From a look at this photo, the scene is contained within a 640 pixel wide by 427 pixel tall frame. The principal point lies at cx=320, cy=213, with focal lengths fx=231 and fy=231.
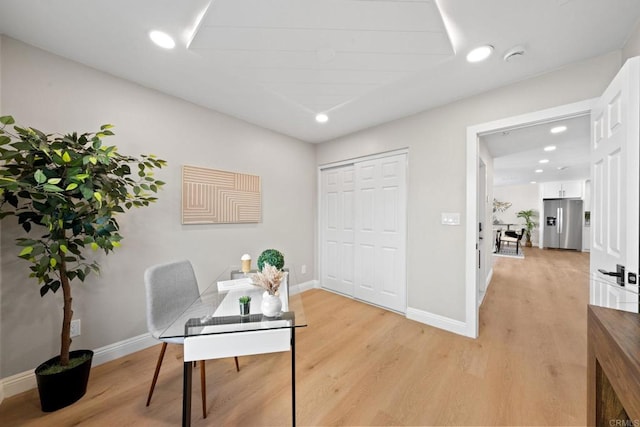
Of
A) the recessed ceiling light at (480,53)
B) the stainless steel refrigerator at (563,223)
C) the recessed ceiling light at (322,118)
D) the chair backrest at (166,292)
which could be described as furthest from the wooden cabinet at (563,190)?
the chair backrest at (166,292)

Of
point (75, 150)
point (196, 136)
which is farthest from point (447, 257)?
point (75, 150)

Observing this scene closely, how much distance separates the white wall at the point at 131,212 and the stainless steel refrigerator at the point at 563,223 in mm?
10145

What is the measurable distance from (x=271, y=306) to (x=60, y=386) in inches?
61.0

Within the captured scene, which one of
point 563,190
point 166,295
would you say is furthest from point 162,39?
point 563,190

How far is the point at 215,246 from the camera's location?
270 centimetres

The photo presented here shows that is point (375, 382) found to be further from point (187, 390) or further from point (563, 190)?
point (563, 190)

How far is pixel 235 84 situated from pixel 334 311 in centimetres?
281

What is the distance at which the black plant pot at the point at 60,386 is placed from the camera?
1.45 m

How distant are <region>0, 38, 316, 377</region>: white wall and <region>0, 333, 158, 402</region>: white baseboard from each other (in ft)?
0.15

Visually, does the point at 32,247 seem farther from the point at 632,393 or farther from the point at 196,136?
the point at 632,393

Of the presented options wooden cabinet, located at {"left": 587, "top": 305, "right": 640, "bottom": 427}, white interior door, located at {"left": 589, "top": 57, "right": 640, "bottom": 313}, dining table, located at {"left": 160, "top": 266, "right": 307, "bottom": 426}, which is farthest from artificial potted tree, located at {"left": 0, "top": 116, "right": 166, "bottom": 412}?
white interior door, located at {"left": 589, "top": 57, "right": 640, "bottom": 313}

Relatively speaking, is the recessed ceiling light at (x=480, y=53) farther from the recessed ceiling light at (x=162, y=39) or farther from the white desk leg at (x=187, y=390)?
the white desk leg at (x=187, y=390)

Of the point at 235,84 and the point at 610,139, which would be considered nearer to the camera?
the point at 610,139

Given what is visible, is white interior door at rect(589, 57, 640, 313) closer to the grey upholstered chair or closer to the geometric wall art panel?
the grey upholstered chair
